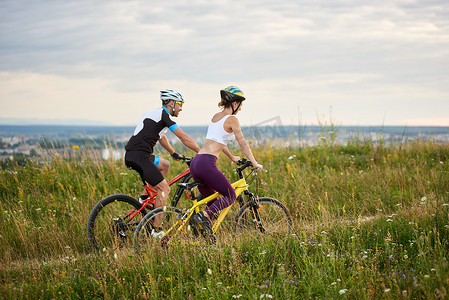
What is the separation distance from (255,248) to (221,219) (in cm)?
77

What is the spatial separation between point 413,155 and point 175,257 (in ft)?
29.3

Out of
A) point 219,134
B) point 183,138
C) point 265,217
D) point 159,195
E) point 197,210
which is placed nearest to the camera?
point 219,134

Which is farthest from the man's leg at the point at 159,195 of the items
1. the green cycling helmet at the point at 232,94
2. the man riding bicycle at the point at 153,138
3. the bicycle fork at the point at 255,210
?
the green cycling helmet at the point at 232,94

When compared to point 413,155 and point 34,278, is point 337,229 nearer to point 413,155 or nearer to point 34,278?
point 34,278

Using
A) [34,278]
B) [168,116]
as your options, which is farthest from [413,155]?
[34,278]

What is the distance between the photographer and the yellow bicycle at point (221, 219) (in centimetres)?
528

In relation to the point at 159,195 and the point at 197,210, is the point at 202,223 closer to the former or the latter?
the point at 197,210

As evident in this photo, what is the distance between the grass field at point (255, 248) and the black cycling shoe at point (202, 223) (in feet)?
0.90

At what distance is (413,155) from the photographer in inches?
441

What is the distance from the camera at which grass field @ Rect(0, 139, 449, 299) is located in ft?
13.6

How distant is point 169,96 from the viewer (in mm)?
5914

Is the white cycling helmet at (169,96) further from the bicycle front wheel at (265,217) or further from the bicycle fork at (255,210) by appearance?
the bicycle front wheel at (265,217)

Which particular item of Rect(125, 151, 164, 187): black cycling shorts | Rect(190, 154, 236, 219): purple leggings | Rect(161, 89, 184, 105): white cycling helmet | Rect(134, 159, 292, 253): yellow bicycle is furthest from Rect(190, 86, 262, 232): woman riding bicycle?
Rect(161, 89, 184, 105): white cycling helmet

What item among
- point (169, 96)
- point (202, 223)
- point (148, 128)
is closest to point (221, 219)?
point (202, 223)
